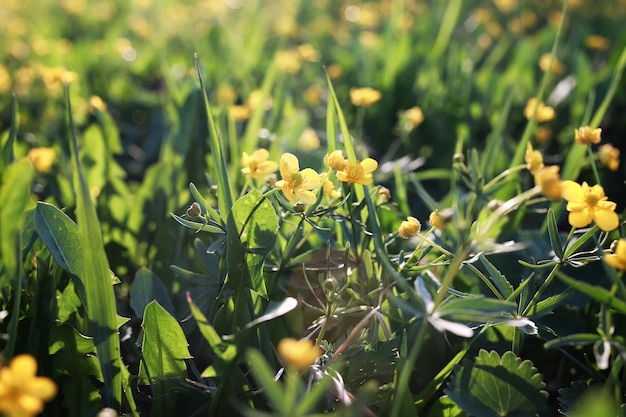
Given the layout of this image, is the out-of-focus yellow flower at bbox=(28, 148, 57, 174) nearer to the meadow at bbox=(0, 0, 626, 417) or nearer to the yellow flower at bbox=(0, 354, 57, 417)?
the meadow at bbox=(0, 0, 626, 417)

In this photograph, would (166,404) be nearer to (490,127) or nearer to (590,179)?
(590,179)

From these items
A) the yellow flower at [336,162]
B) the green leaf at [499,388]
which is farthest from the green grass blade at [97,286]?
the green leaf at [499,388]

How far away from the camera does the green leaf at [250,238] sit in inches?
46.9

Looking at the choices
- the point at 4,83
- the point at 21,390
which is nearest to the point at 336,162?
the point at 21,390

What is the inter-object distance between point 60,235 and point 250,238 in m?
0.36

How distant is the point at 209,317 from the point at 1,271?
1.28 feet

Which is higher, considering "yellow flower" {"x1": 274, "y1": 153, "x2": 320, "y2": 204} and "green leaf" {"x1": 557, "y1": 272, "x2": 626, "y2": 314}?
"yellow flower" {"x1": 274, "y1": 153, "x2": 320, "y2": 204}

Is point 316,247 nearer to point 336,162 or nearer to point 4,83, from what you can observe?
point 336,162

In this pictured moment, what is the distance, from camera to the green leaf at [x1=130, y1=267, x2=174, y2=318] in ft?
4.40

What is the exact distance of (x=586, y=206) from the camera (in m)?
1.08

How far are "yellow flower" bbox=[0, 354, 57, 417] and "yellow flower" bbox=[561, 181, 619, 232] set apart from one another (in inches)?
31.2

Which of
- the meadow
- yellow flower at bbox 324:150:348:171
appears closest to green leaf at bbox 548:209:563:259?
the meadow

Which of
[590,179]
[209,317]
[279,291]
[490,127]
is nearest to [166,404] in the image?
[209,317]

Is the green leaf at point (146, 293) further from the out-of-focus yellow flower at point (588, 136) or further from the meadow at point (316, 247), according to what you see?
the out-of-focus yellow flower at point (588, 136)
